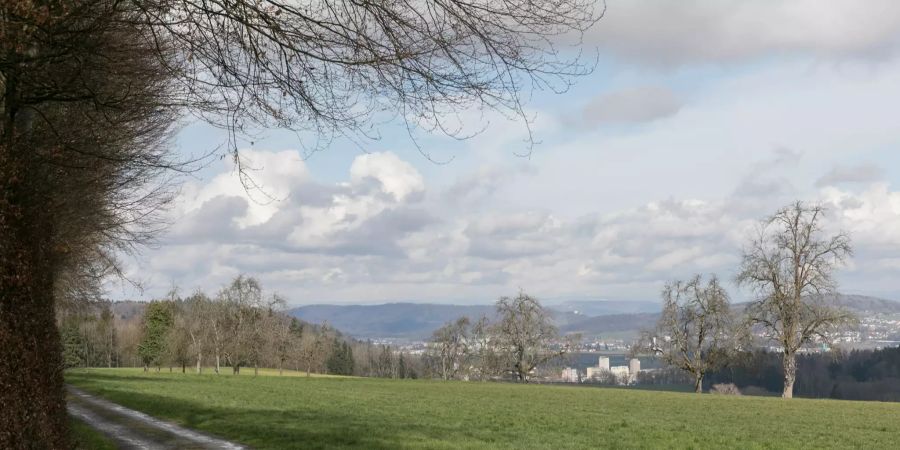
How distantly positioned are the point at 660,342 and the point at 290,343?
46130 millimetres

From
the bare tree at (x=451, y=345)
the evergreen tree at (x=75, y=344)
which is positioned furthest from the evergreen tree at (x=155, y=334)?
the bare tree at (x=451, y=345)

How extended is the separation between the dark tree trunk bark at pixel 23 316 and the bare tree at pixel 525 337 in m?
70.0

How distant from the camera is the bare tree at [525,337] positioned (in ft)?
263

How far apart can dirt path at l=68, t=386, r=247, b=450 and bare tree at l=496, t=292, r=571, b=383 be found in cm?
5212

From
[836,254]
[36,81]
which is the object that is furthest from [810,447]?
[836,254]

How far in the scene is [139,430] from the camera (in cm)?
2289

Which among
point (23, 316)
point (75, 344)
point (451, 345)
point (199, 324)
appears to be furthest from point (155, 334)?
point (23, 316)

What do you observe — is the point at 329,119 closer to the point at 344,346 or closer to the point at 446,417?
the point at 446,417

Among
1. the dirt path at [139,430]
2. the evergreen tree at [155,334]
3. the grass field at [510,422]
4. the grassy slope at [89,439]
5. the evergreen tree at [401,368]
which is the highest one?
the evergreen tree at [155,334]

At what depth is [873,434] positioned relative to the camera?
25656 mm

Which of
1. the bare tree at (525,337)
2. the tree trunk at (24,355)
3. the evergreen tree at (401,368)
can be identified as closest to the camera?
the tree trunk at (24,355)

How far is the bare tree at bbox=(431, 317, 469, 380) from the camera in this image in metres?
96.1

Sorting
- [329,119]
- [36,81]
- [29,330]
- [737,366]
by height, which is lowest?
[737,366]

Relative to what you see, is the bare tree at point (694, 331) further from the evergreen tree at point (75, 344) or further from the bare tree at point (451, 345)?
the evergreen tree at point (75, 344)
